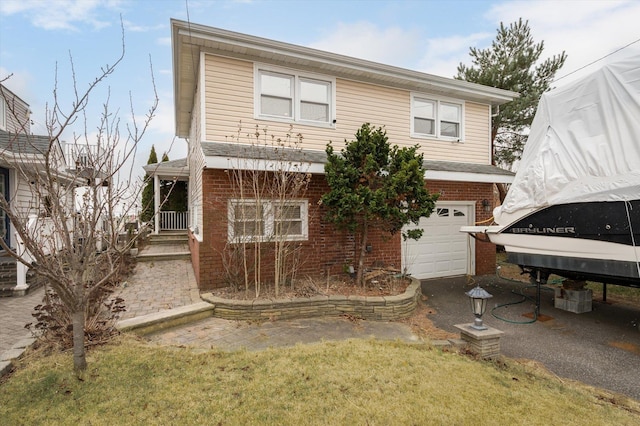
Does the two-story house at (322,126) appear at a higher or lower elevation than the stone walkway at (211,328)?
higher

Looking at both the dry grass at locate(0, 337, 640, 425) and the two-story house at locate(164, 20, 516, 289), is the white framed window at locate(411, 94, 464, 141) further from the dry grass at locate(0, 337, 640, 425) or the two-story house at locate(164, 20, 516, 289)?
the dry grass at locate(0, 337, 640, 425)

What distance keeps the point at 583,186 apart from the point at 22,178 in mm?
8901

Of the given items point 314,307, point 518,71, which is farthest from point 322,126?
point 518,71

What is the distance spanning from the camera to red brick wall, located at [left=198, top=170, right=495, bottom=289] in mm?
7008

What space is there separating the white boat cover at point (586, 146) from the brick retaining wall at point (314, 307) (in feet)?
9.70

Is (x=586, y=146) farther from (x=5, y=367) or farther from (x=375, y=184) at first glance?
(x=5, y=367)

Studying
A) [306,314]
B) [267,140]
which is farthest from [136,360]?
[267,140]

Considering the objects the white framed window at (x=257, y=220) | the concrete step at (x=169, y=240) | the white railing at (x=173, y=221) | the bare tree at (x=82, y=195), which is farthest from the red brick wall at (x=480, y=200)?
the white railing at (x=173, y=221)

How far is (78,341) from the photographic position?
3711mm

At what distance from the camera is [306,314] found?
20.1 feet

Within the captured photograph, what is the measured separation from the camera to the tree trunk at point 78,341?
366cm

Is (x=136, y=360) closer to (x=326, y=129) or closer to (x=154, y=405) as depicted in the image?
(x=154, y=405)

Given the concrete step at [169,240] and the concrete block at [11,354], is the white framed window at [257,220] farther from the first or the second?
the concrete step at [169,240]

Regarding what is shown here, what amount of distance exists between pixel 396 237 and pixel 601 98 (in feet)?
16.9
